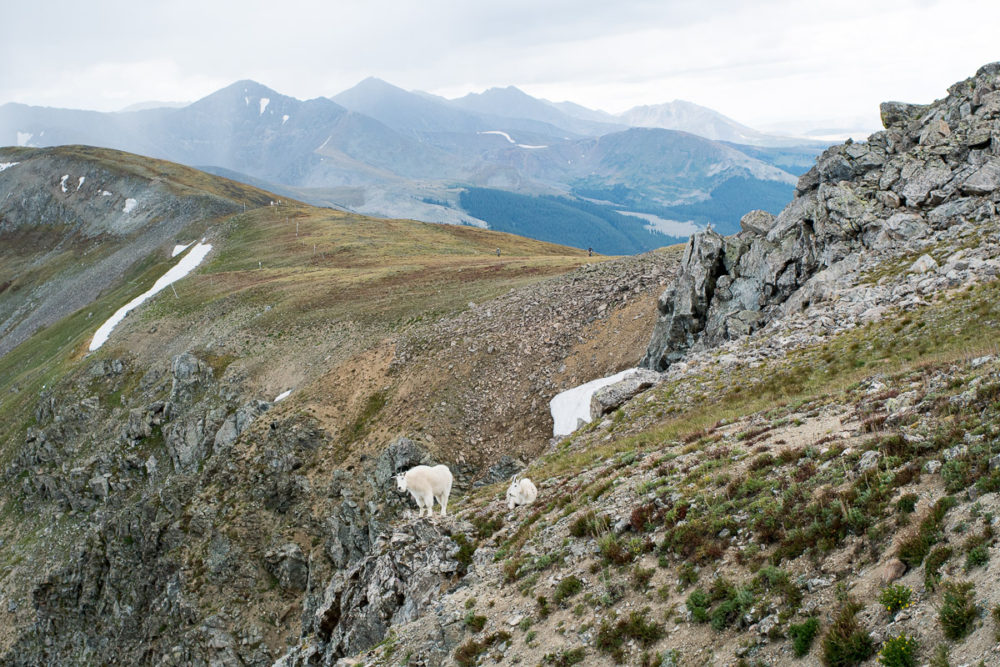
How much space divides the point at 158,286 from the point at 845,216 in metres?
91.6

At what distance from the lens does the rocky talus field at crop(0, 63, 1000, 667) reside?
29.2 feet

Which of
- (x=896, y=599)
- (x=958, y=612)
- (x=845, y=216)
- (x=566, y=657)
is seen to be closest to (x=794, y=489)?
(x=896, y=599)

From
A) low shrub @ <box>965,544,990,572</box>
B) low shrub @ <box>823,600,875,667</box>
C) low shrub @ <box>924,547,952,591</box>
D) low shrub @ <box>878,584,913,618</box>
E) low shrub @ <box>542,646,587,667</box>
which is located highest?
low shrub @ <box>965,544,990,572</box>

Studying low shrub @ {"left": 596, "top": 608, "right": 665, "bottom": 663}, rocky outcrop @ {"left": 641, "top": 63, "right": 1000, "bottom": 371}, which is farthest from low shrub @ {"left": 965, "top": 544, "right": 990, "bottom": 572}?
rocky outcrop @ {"left": 641, "top": 63, "right": 1000, "bottom": 371}

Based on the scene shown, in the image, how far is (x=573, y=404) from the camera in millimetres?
32000

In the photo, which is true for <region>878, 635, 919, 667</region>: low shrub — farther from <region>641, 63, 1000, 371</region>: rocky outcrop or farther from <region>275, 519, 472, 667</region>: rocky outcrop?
<region>641, 63, 1000, 371</region>: rocky outcrop

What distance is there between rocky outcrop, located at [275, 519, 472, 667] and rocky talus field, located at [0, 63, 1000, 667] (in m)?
0.10

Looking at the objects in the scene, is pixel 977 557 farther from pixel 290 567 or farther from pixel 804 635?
pixel 290 567

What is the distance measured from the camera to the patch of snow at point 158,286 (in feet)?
236

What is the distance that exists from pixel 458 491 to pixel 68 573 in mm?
32231

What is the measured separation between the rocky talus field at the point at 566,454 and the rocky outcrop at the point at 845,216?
16 centimetres

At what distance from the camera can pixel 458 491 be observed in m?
28.2

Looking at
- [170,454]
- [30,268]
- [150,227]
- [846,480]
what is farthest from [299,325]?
[30,268]

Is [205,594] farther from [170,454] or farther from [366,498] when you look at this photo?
[170,454]
